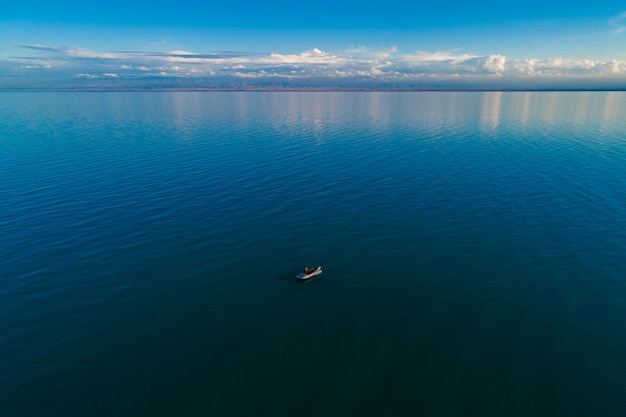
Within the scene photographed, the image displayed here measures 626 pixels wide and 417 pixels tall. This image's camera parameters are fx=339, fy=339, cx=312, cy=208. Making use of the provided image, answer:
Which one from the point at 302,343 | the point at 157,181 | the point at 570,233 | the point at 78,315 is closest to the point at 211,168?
the point at 157,181

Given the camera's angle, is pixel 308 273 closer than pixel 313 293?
No

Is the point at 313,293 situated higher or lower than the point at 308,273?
lower

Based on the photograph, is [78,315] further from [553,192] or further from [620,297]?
[553,192]

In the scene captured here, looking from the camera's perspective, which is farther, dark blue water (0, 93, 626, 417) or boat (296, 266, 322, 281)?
boat (296, 266, 322, 281)

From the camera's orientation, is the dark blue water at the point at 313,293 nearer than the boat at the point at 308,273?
Yes
